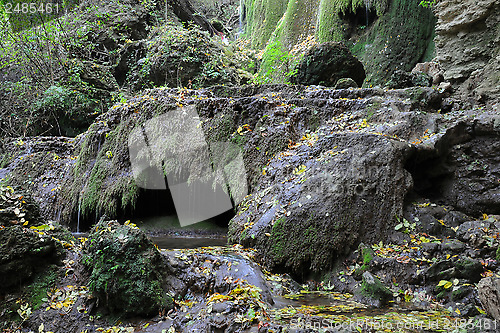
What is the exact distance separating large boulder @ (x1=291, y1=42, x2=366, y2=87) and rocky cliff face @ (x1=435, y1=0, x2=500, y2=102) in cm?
243

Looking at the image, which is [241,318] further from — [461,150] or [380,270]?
[461,150]

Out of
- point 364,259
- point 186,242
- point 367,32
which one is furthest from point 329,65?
point 364,259

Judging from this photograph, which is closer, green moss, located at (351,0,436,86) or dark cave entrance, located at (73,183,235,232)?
dark cave entrance, located at (73,183,235,232)

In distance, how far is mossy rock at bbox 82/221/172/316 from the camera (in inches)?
123

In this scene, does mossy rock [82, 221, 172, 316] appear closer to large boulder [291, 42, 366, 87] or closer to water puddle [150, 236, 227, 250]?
water puddle [150, 236, 227, 250]

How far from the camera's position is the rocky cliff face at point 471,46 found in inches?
287

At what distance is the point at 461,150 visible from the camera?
5344 millimetres

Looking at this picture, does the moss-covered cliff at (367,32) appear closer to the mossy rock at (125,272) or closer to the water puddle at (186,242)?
the water puddle at (186,242)

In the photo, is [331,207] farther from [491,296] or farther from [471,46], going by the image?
[471,46]

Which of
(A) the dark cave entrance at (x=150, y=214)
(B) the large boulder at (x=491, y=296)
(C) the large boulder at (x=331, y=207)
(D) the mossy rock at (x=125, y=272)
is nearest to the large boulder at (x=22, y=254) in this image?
(D) the mossy rock at (x=125, y=272)

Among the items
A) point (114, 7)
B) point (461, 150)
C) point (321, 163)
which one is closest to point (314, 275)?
point (321, 163)

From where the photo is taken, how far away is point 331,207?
444 cm

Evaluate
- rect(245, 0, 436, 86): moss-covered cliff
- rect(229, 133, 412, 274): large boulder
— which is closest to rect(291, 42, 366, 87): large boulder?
rect(245, 0, 436, 86): moss-covered cliff

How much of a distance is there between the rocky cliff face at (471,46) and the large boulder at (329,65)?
2430mm
